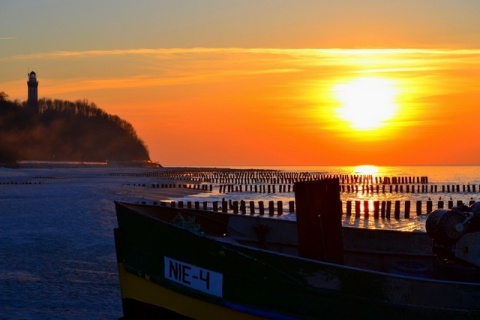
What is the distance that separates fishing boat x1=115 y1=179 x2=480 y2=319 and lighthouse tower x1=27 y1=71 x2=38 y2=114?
548ft

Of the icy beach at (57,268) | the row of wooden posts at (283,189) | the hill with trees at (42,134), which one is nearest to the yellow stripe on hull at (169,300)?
the icy beach at (57,268)

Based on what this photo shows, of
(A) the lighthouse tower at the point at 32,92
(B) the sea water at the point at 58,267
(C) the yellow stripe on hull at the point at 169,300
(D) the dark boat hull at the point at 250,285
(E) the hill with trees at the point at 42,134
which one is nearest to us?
(D) the dark boat hull at the point at 250,285

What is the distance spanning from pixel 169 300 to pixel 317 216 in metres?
2.28

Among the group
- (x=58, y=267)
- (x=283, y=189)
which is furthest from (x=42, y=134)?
(x=58, y=267)

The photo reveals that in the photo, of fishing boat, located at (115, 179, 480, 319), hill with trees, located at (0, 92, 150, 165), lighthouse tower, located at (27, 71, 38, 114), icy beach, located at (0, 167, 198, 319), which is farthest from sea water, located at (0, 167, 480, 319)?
lighthouse tower, located at (27, 71, 38, 114)

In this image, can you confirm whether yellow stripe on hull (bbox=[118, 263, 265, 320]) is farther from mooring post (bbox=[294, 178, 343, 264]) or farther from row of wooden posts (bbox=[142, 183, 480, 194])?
row of wooden posts (bbox=[142, 183, 480, 194])

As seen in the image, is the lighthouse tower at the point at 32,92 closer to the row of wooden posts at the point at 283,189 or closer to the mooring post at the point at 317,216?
the row of wooden posts at the point at 283,189

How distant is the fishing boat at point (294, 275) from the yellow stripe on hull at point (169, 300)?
0.01m

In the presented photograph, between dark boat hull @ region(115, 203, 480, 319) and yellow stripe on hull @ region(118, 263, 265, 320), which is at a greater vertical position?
dark boat hull @ region(115, 203, 480, 319)

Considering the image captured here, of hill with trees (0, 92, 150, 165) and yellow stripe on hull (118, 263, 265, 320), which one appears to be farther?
hill with trees (0, 92, 150, 165)

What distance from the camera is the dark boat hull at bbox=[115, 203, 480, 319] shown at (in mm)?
8984

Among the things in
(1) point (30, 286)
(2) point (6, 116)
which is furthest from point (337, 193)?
(2) point (6, 116)

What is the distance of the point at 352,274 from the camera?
9016 mm

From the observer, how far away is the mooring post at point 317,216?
10633 millimetres
